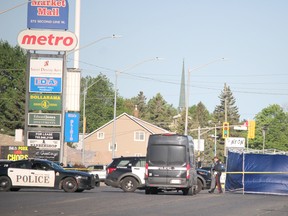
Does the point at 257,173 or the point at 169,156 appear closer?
the point at 169,156

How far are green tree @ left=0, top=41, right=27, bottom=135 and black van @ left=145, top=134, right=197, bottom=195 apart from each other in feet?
241

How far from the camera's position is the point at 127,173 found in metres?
34.3

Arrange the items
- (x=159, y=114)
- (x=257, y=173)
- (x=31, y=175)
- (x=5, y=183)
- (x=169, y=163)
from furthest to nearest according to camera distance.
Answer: (x=159, y=114) → (x=257, y=173) → (x=5, y=183) → (x=31, y=175) → (x=169, y=163)

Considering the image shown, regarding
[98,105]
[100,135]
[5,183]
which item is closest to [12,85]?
[100,135]

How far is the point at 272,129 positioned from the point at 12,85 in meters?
59.0

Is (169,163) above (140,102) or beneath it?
beneath

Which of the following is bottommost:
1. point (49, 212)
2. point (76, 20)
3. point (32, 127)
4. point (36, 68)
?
point (49, 212)

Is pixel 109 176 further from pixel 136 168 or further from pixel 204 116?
pixel 204 116

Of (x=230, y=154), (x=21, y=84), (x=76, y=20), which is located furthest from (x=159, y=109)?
(x=230, y=154)

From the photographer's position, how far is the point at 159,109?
519 ft

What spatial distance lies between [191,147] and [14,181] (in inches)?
294

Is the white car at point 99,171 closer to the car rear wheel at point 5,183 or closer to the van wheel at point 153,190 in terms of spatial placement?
the van wheel at point 153,190

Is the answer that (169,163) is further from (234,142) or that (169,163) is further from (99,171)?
(234,142)

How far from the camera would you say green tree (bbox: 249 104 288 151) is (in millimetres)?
144875
